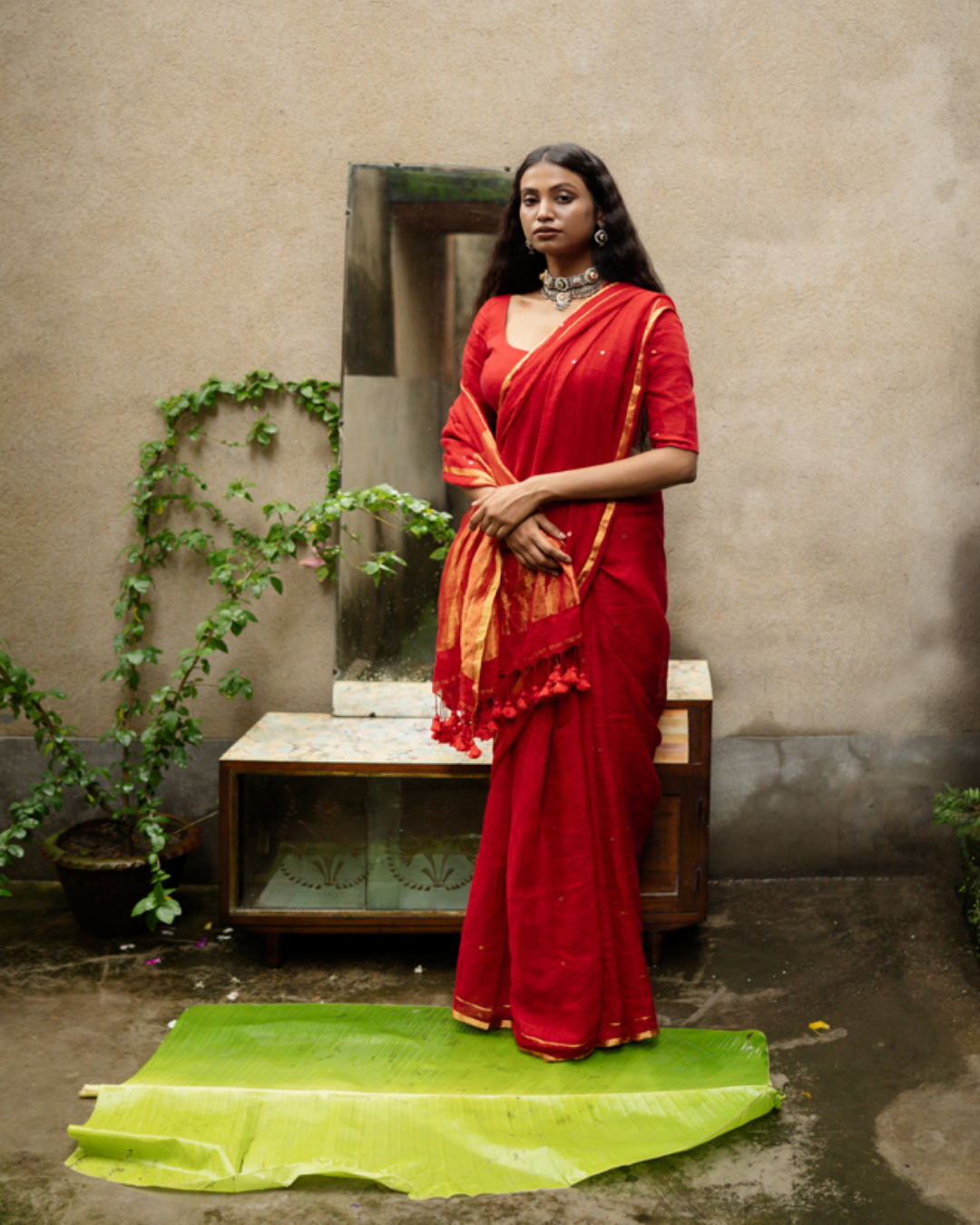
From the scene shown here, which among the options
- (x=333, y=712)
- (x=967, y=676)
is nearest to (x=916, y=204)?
(x=967, y=676)

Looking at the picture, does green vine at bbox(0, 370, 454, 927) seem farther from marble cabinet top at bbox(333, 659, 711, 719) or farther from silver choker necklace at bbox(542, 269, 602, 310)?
silver choker necklace at bbox(542, 269, 602, 310)

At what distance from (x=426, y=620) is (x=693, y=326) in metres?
1.17

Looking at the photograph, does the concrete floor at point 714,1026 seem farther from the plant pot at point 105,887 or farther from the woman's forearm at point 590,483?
the woman's forearm at point 590,483

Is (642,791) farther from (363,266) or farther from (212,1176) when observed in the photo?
(363,266)

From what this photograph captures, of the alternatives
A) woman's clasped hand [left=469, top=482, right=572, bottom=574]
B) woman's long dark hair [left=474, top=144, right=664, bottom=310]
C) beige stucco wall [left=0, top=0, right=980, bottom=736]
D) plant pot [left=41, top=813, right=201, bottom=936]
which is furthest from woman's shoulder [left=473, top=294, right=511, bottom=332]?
plant pot [left=41, top=813, right=201, bottom=936]

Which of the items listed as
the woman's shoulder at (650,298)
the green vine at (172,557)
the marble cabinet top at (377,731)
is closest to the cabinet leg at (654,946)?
the marble cabinet top at (377,731)

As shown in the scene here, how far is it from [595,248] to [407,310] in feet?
2.79

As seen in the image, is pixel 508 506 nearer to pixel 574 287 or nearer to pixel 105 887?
pixel 574 287

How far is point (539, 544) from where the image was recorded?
2.19 metres

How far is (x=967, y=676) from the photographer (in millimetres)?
3256

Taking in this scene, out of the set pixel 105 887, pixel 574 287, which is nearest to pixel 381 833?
pixel 105 887

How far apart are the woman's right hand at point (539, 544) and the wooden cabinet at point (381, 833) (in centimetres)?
65

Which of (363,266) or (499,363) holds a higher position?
(363,266)

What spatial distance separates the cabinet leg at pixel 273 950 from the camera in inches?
106
